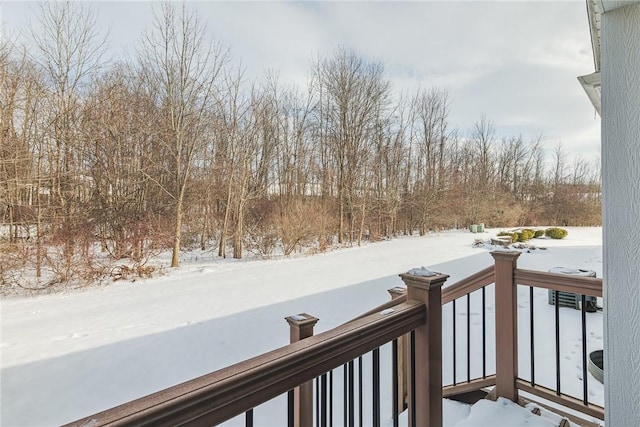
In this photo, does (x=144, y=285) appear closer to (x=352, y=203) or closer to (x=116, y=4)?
(x=116, y=4)

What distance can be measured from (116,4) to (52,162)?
4206 millimetres

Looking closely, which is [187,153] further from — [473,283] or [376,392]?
[376,392]

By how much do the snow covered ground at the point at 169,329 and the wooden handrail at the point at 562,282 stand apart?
1011mm

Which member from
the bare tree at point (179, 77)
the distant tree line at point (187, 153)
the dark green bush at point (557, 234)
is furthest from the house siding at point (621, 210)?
the dark green bush at point (557, 234)

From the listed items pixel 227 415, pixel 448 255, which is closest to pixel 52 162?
pixel 227 415

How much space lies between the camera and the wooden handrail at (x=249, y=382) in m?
0.57

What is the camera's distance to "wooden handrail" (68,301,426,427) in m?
0.57

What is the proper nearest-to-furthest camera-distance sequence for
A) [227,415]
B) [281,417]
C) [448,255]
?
[227,415]
[281,417]
[448,255]

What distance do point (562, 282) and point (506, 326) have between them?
1.40 ft

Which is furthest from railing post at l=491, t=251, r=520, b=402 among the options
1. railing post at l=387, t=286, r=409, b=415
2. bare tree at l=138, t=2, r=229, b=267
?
bare tree at l=138, t=2, r=229, b=267

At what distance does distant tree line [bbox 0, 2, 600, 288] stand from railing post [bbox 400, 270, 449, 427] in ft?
22.5

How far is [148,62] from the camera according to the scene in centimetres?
839

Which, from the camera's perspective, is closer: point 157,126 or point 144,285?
point 144,285

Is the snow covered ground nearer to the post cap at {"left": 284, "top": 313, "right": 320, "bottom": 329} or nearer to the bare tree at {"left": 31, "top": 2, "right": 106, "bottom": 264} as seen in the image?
the post cap at {"left": 284, "top": 313, "right": 320, "bottom": 329}
